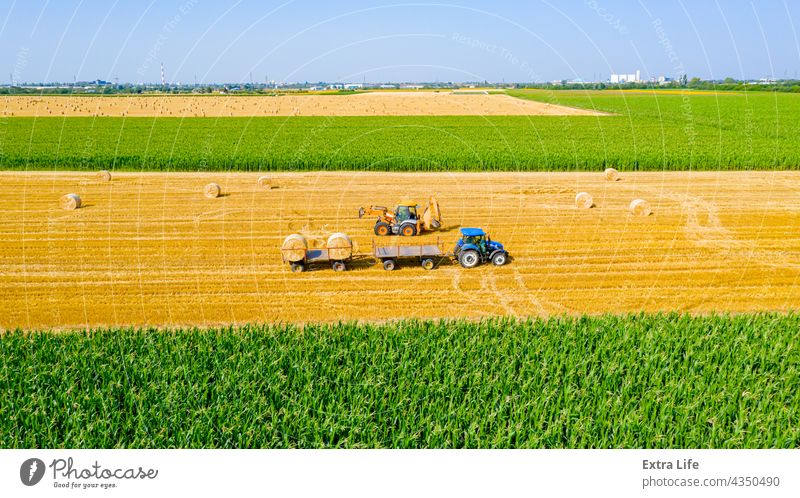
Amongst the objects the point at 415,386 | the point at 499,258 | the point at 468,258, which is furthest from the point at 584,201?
the point at 415,386

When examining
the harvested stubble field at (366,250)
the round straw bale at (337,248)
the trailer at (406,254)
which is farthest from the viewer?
the trailer at (406,254)

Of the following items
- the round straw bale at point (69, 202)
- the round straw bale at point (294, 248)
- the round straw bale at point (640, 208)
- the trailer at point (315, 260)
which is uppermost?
the round straw bale at point (69, 202)

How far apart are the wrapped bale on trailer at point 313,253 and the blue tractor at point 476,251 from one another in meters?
4.07

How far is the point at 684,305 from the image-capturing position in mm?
18609

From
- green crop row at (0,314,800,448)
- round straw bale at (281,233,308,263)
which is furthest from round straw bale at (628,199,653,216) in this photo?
round straw bale at (281,233,308,263)

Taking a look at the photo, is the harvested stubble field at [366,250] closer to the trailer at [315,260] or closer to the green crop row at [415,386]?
the trailer at [315,260]

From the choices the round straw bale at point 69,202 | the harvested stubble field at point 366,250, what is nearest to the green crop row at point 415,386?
the harvested stubble field at point 366,250

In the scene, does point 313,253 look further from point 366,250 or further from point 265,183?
A: point 265,183

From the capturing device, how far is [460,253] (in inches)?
856

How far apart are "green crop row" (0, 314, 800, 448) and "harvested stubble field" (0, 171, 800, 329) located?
3638 mm

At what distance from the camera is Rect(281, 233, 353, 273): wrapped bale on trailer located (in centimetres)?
2095

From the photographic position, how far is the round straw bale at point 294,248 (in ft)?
68.5

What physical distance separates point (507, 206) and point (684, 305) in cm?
1385

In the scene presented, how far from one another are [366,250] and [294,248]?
12.5 feet
